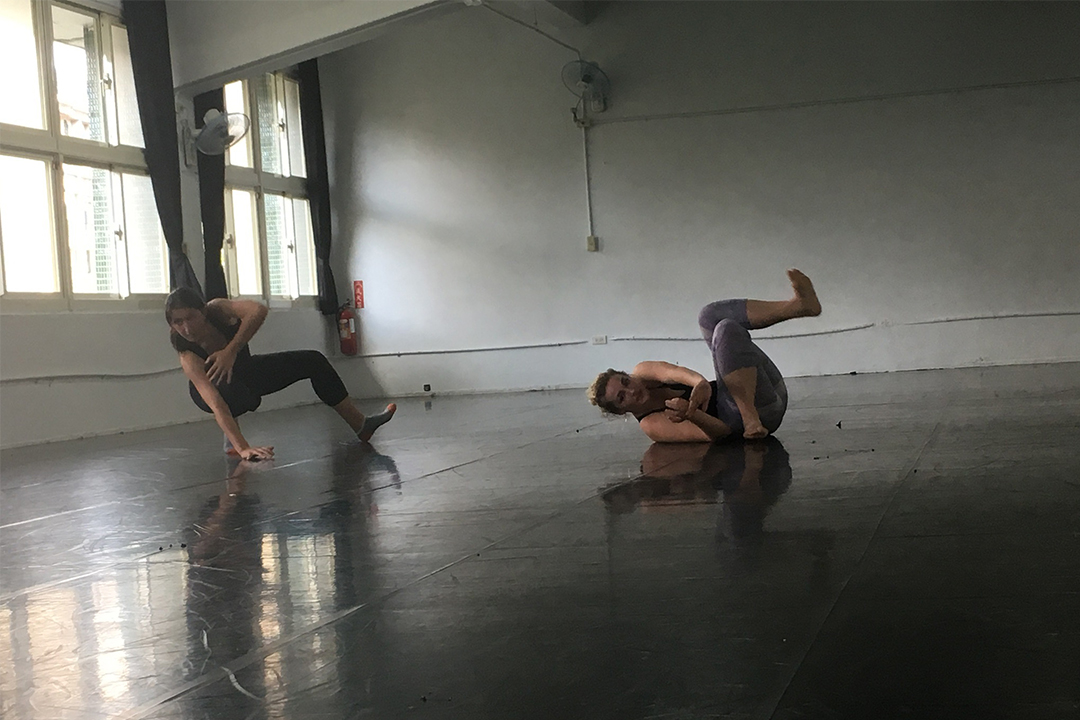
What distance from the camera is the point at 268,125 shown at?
1160 centimetres

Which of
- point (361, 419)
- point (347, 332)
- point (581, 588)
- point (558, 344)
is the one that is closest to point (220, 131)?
point (347, 332)

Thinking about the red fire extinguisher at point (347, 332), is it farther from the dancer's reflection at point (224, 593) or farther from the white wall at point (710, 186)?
the dancer's reflection at point (224, 593)

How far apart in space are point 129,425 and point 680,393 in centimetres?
610

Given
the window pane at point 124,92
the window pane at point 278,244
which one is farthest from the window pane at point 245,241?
the window pane at point 124,92

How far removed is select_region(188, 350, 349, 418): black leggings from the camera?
18.9 ft

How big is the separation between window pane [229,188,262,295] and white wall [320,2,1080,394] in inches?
51.5

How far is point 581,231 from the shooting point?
1137 centimetres

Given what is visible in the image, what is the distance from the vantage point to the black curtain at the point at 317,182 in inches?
473

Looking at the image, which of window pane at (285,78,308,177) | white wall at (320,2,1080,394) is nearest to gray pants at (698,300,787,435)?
white wall at (320,2,1080,394)

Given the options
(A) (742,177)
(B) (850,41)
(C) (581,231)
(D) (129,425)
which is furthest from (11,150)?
(B) (850,41)

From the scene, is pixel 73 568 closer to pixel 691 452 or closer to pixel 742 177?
pixel 691 452

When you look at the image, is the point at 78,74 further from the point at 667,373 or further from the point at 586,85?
the point at 667,373

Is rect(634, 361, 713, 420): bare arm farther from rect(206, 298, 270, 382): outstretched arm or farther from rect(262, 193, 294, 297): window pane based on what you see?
rect(262, 193, 294, 297): window pane

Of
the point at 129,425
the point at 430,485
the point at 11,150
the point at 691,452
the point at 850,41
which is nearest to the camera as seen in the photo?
the point at 430,485
